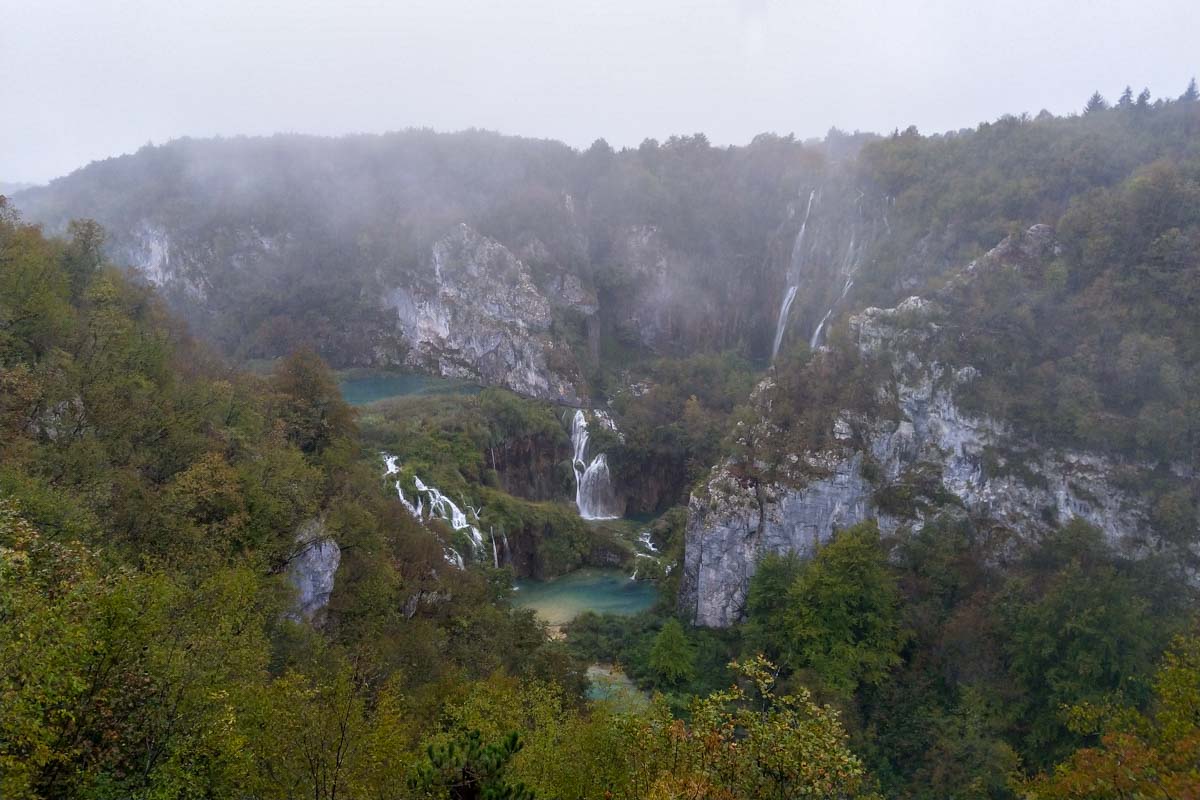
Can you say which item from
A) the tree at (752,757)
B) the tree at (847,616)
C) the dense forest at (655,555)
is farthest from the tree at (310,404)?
the tree at (752,757)

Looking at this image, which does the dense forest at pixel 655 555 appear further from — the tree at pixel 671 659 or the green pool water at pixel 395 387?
the green pool water at pixel 395 387

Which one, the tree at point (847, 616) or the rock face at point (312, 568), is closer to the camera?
the rock face at point (312, 568)

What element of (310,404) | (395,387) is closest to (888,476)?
(310,404)

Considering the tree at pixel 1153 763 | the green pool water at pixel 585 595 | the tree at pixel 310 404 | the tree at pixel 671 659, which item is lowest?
the green pool water at pixel 585 595

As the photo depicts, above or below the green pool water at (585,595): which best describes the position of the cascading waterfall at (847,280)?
above

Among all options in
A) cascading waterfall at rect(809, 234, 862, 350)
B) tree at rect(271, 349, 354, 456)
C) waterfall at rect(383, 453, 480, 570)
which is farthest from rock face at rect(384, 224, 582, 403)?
tree at rect(271, 349, 354, 456)

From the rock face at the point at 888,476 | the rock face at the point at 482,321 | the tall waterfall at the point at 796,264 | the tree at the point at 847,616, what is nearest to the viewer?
the tree at the point at 847,616

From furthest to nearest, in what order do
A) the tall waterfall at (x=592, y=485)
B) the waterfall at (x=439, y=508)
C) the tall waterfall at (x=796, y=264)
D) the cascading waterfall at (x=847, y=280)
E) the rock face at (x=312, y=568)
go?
the tall waterfall at (x=796, y=264)
the tall waterfall at (x=592, y=485)
the cascading waterfall at (x=847, y=280)
the waterfall at (x=439, y=508)
the rock face at (x=312, y=568)

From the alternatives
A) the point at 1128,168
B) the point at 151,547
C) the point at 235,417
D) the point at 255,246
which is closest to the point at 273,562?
the point at 151,547
